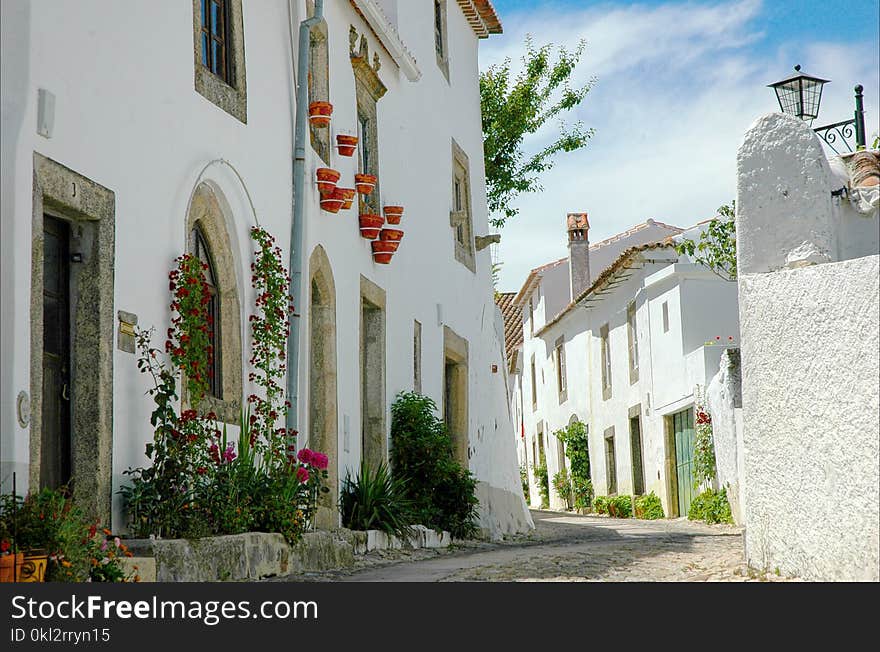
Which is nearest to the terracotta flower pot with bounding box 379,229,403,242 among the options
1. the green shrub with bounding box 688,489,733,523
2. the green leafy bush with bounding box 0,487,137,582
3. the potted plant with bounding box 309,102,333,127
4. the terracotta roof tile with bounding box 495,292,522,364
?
the potted plant with bounding box 309,102,333,127

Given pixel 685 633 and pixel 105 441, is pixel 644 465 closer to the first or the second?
pixel 105 441

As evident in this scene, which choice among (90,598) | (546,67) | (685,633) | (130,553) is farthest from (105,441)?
(546,67)

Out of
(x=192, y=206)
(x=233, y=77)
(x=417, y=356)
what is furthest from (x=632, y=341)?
(x=192, y=206)

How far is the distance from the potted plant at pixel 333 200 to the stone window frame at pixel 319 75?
1.44 ft

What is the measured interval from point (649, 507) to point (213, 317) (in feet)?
54.5

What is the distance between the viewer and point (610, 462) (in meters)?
29.1

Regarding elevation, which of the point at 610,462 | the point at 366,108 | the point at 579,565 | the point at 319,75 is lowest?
the point at 579,565

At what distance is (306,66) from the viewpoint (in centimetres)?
1095

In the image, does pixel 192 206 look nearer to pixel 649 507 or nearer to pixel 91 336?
pixel 91 336

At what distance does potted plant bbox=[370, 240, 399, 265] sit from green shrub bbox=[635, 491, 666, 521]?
1207cm

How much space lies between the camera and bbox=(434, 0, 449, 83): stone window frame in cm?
1791

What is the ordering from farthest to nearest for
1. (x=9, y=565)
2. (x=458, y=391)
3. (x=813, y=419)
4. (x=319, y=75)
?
(x=458, y=391)
(x=319, y=75)
(x=813, y=419)
(x=9, y=565)

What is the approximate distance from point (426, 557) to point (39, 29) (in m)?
6.56

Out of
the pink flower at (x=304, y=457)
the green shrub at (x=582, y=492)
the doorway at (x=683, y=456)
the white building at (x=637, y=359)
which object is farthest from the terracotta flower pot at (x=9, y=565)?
the green shrub at (x=582, y=492)
